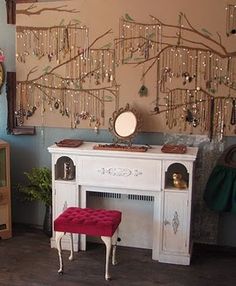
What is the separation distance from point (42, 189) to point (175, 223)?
123cm

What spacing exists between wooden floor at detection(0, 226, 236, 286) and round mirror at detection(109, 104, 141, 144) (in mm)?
993

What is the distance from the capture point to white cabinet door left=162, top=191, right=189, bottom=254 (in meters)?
3.09

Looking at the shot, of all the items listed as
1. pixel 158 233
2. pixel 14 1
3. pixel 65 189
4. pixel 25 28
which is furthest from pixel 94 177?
pixel 14 1

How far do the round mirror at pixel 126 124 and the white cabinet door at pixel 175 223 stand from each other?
608mm

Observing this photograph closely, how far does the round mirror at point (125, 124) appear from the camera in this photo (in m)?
3.32

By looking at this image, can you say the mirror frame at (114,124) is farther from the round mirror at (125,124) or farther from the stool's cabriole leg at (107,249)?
the stool's cabriole leg at (107,249)

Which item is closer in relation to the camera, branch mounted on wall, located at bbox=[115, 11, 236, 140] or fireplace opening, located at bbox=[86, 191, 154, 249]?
branch mounted on wall, located at bbox=[115, 11, 236, 140]

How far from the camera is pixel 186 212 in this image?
309cm

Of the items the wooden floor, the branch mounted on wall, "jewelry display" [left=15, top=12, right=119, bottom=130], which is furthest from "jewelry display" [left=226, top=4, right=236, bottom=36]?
the wooden floor

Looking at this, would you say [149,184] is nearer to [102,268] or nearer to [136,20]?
[102,268]

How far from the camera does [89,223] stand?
282 cm

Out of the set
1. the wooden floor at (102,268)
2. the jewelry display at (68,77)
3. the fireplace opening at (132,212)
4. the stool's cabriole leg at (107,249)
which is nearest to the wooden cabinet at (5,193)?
the wooden floor at (102,268)

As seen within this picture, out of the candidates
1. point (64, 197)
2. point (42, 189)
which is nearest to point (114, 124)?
point (64, 197)

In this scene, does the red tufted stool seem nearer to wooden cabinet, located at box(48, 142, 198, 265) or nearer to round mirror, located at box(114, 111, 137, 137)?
wooden cabinet, located at box(48, 142, 198, 265)
